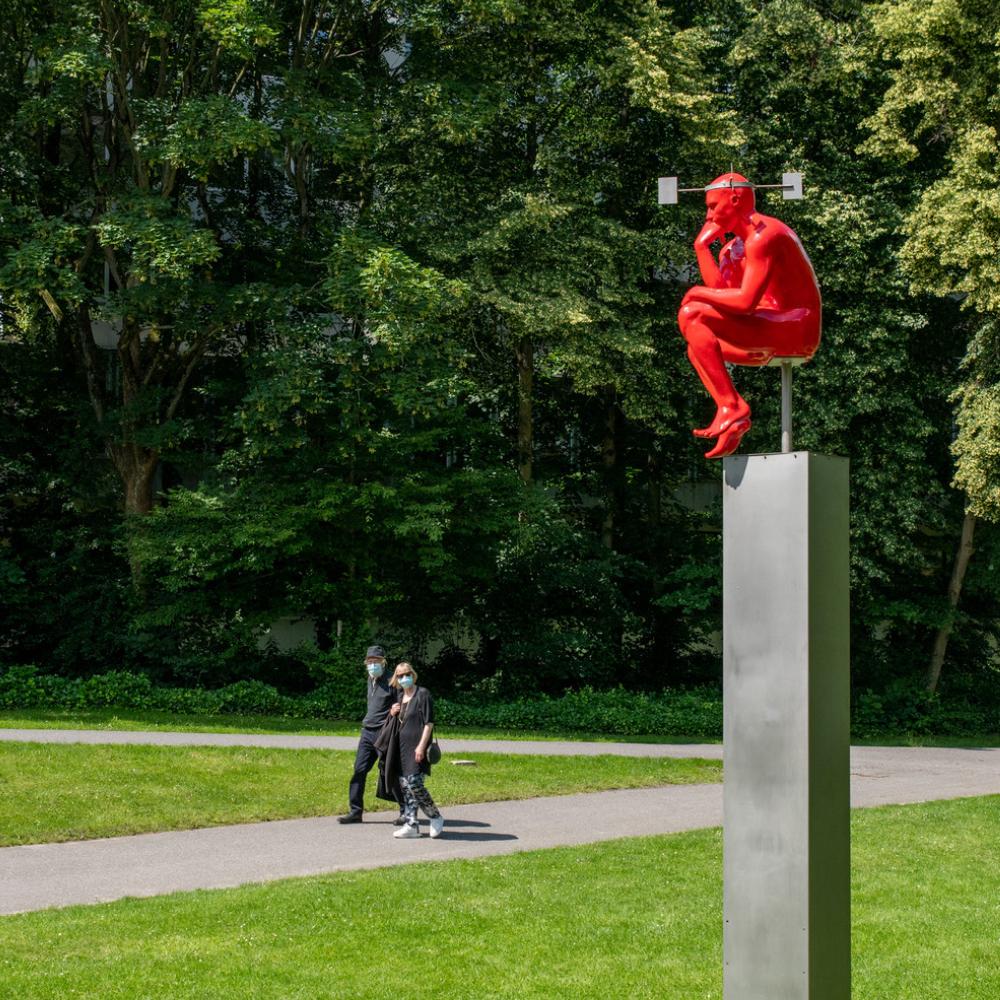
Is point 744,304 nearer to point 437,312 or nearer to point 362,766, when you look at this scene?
point 362,766

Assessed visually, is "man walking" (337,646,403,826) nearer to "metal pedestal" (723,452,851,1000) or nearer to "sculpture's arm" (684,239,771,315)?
"sculpture's arm" (684,239,771,315)

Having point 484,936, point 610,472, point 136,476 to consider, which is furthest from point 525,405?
point 484,936

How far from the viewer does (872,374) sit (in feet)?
86.5

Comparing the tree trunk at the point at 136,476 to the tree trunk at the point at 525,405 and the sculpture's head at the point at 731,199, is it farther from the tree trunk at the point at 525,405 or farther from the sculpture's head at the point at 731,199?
the sculpture's head at the point at 731,199

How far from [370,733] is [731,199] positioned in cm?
904

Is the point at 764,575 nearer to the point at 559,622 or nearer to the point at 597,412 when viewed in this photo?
the point at 559,622

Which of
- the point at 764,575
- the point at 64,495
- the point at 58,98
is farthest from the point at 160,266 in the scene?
the point at 764,575

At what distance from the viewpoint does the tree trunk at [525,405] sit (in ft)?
92.4

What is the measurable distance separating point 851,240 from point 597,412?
7.42m

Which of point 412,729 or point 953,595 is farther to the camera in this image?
point 953,595

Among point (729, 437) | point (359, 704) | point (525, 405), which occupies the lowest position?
point (359, 704)

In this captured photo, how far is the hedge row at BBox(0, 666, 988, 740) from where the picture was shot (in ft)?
79.5

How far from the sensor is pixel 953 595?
95.3ft

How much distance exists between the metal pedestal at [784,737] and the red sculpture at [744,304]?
728 mm
